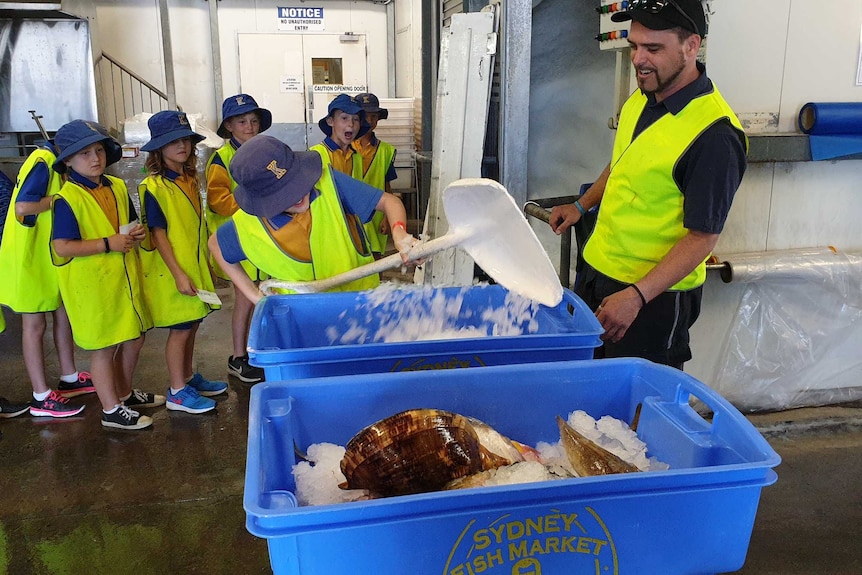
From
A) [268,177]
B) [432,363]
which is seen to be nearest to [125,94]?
[268,177]

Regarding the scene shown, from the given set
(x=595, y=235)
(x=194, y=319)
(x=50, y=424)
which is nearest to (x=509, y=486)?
(x=595, y=235)

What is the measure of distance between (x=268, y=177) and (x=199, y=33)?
812 centimetres

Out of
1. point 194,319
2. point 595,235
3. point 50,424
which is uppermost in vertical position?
point 595,235

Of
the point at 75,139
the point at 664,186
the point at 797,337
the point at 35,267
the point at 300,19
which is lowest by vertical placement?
the point at 797,337

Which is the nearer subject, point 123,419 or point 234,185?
point 123,419

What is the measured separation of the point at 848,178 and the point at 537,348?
6.71 feet

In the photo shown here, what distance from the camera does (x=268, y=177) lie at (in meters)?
1.85

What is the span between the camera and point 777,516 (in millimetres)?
2414

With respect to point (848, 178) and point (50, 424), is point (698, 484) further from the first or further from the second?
point (50, 424)

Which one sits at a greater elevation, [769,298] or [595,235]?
[595,235]

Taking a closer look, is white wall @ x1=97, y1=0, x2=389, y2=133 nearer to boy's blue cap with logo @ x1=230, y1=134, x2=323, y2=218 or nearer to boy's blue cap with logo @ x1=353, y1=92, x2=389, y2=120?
boy's blue cap with logo @ x1=353, y1=92, x2=389, y2=120

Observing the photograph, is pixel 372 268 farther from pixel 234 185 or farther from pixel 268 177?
pixel 234 185

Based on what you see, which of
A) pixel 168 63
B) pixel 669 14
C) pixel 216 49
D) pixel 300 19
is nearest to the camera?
pixel 669 14

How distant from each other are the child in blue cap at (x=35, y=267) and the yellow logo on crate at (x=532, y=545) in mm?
2837
